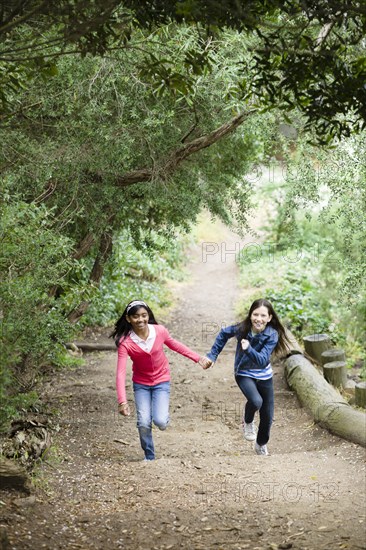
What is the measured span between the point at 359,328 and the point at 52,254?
1061 centimetres

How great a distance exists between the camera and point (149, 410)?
7508 millimetres

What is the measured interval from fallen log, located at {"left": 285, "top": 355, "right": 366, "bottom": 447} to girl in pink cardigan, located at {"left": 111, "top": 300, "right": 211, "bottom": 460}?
1875mm

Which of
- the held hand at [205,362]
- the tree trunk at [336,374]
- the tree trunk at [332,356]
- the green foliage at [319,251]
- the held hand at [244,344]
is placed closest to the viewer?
the held hand at [244,344]

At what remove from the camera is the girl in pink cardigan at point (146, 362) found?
7383 millimetres

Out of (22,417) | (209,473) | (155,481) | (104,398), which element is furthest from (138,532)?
(104,398)

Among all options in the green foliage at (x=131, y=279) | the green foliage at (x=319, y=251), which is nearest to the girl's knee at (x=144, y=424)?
the green foliage at (x=319, y=251)

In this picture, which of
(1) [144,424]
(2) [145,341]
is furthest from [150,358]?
(1) [144,424]

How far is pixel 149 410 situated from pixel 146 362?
1.59ft


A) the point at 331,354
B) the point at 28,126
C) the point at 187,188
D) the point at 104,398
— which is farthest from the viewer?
the point at 331,354

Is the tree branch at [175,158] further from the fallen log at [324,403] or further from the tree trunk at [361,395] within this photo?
the tree trunk at [361,395]

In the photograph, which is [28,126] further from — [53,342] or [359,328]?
[359,328]

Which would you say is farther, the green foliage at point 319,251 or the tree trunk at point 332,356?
the tree trunk at point 332,356

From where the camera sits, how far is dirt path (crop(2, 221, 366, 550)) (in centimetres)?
545

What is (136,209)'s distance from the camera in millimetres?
10984
